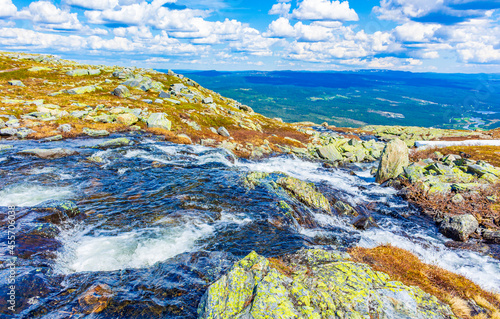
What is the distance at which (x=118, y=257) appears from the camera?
36.0 ft

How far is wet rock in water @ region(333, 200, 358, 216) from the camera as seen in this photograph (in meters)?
19.1

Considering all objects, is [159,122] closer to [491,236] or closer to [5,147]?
[5,147]

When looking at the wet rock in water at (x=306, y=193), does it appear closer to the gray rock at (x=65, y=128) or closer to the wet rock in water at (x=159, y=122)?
the wet rock in water at (x=159, y=122)

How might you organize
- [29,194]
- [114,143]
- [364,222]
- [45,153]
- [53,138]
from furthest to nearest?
[53,138]
[114,143]
[45,153]
[364,222]
[29,194]

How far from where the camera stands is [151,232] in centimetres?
1300

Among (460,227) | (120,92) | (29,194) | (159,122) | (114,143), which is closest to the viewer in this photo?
(29,194)

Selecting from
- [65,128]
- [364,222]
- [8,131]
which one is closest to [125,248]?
[364,222]

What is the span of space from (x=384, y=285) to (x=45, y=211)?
56.5 feet

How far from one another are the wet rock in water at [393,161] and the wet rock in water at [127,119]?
36.3 meters

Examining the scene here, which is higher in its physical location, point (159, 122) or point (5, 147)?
point (159, 122)

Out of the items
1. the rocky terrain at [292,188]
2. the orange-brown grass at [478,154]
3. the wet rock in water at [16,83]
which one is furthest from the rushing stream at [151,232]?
the wet rock in water at [16,83]

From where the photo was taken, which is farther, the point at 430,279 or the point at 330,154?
the point at 330,154

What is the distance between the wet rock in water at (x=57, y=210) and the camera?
42.7 ft

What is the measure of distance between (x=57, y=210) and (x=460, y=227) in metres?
26.0
